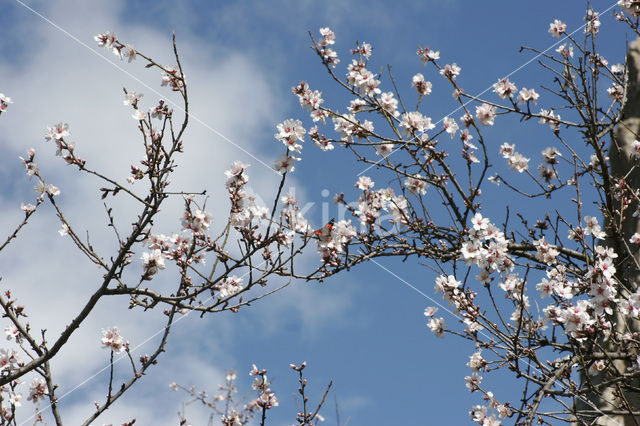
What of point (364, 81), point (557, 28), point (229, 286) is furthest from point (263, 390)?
point (557, 28)

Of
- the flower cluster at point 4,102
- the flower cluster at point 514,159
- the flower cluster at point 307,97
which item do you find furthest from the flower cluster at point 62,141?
the flower cluster at point 514,159

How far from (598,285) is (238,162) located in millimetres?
2519

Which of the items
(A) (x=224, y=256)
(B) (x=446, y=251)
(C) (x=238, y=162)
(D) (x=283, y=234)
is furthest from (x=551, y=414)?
(C) (x=238, y=162)

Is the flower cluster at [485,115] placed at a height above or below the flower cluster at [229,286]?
above

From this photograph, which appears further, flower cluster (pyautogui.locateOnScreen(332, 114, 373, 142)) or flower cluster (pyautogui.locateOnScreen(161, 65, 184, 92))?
flower cluster (pyautogui.locateOnScreen(332, 114, 373, 142))

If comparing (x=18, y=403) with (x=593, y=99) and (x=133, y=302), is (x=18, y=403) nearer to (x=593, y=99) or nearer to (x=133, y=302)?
(x=133, y=302)

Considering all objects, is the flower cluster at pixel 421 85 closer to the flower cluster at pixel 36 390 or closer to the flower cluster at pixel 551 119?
the flower cluster at pixel 551 119

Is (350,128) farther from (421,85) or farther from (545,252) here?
(545,252)

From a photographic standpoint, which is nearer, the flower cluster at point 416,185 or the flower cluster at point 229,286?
the flower cluster at point 229,286

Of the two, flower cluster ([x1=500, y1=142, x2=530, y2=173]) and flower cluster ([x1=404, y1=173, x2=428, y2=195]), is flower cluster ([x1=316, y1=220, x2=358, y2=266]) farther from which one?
flower cluster ([x1=500, y1=142, x2=530, y2=173])

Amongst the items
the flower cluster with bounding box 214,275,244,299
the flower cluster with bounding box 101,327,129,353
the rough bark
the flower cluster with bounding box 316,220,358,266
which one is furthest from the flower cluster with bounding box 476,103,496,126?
the flower cluster with bounding box 101,327,129,353

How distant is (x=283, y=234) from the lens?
4.00 metres

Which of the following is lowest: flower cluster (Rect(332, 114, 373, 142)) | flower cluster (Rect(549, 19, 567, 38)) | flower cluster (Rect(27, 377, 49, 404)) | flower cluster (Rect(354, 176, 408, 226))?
flower cluster (Rect(27, 377, 49, 404))

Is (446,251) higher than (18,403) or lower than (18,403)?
higher
